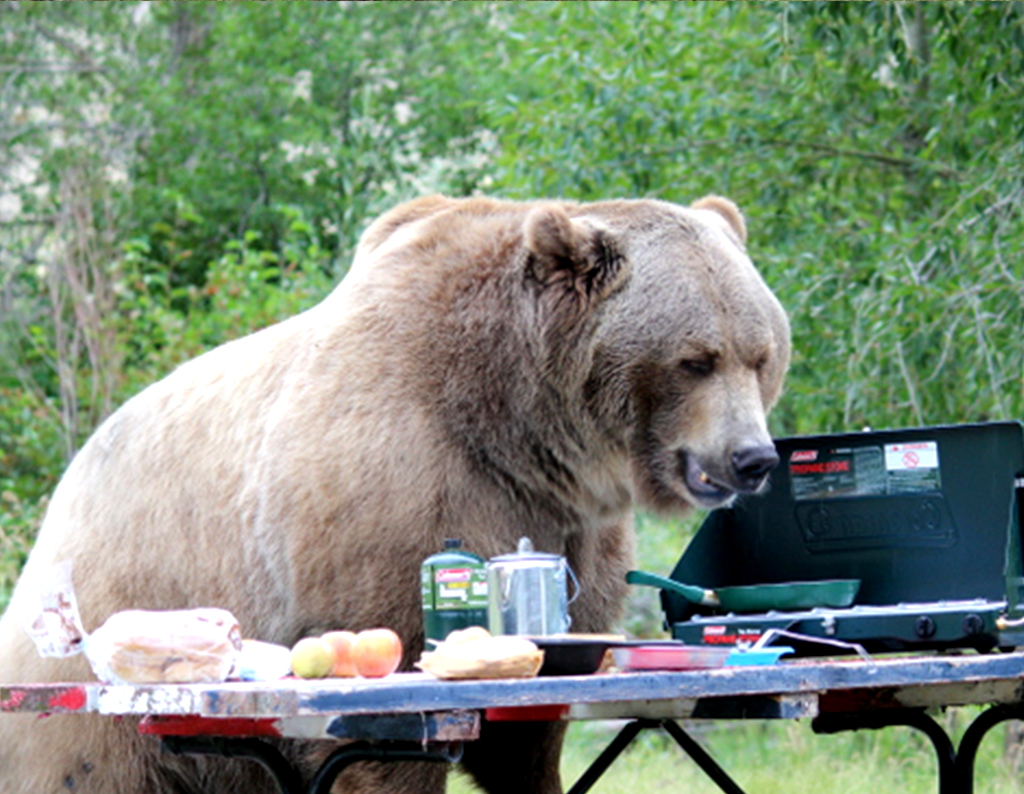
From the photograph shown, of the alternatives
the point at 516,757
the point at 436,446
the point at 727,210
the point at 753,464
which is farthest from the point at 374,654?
the point at 727,210

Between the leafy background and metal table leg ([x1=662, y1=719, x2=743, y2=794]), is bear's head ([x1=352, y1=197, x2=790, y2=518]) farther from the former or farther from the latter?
the leafy background

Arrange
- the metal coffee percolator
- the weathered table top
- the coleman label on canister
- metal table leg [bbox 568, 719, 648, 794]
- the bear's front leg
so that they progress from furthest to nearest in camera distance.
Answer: the bear's front leg → metal table leg [bbox 568, 719, 648, 794] → the coleman label on canister → the metal coffee percolator → the weathered table top

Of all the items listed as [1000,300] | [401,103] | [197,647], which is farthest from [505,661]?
[401,103]

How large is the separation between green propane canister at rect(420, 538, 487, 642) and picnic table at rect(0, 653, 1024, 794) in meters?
0.32

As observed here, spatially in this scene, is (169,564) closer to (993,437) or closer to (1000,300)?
(993,437)

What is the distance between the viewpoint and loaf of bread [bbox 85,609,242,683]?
293cm

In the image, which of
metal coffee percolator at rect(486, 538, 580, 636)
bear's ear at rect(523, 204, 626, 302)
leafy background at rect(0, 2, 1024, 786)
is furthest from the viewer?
leafy background at rect(0, 2, 1024, 786)

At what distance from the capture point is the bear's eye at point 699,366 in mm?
3959

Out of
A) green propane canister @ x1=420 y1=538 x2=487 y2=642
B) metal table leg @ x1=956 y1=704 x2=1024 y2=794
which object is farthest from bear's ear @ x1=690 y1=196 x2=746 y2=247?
green propane canister @ x1=420 y1=538 x2=487 y2=642

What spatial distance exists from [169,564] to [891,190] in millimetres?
6400

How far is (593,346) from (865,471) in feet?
2.38

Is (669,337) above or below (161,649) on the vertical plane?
above

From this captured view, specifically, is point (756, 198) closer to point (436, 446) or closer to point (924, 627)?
point (436, 446)

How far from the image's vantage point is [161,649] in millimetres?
2932
